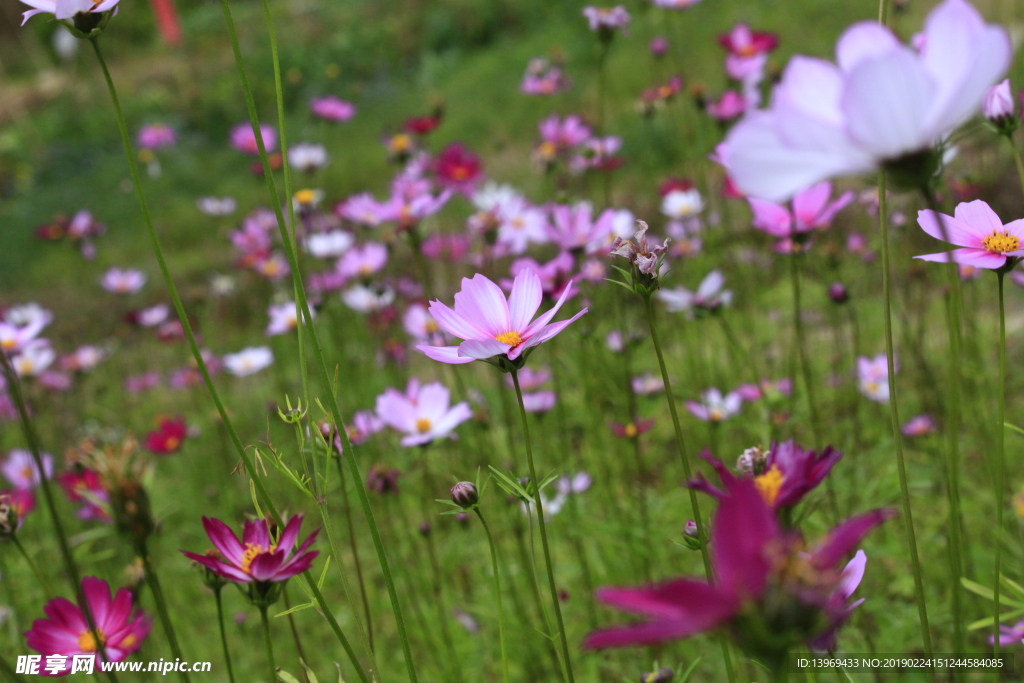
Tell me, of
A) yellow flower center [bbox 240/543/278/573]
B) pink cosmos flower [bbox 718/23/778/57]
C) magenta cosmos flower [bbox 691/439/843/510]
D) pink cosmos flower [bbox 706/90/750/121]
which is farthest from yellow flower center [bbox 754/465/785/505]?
pink cosmos flower [bbox 718/23/778/57]

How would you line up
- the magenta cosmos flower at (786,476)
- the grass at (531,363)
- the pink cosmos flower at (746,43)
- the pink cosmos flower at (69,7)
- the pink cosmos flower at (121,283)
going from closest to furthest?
the magenta cosmos flower at (786,476)
the pink cosmos flower at (69,7)
the grass at (531,363)
the pink cosmos flower at (746,43)
the pink cosmos flower at (121,283)

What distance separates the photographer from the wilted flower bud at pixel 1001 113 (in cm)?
55

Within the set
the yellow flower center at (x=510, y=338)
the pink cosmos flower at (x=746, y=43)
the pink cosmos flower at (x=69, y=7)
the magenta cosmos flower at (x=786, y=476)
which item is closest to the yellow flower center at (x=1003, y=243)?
the magenta cosmos flower at (x=786, y=476)

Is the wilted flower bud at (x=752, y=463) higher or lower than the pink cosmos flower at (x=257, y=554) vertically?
higher

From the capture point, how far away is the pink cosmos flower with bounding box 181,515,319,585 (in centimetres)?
45

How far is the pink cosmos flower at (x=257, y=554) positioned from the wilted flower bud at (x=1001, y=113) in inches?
23.5

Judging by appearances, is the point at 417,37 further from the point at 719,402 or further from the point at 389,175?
the point at 719,402

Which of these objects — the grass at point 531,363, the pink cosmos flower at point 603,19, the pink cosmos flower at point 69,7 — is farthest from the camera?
the pink cosmos flower at point 603,19

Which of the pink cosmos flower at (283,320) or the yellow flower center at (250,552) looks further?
the pink cosmos flower at (283,320)

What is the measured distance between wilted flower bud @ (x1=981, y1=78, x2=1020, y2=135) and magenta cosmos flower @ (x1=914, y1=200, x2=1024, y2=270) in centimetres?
9

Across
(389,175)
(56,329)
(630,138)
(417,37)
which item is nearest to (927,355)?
(630,138)

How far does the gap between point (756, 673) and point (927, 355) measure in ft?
2.95

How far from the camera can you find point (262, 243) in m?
2.12

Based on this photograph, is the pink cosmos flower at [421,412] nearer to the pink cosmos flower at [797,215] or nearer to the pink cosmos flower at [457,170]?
the pink cosmos flower at [797,215]
